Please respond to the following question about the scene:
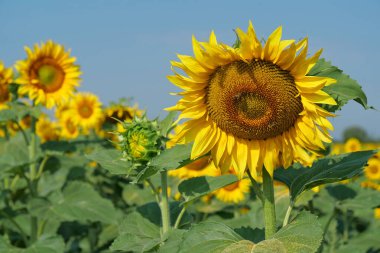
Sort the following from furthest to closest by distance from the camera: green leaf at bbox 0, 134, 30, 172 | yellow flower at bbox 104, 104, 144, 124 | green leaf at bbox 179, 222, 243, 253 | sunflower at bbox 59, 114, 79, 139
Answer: sunflower at bbox 59, 114, 79, 139 → yellow flower at bbox 104, 104, 144, 124 → green leaf at bbox 0, 134, 30, 172 → green leaf at bbox 179, 222, 243, 253

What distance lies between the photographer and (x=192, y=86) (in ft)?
6.95

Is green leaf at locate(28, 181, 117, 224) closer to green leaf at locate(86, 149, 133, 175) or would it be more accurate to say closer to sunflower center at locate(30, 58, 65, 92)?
sunflower center at locate(30, 58, 65, 92)

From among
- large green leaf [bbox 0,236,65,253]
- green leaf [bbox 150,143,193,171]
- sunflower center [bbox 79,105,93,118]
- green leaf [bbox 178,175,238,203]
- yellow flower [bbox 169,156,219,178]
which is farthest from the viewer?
sunflower center [bbox 79,105,93,118]

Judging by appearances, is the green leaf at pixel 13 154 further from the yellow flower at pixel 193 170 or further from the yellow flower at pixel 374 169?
the yellow flower at pixel 374 169

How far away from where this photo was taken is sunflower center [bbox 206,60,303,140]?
204cm

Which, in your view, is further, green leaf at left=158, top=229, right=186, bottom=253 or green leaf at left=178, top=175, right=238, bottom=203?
green leaf at left=178, top=175, right=238, bottom=203

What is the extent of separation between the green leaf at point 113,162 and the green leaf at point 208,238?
554mm

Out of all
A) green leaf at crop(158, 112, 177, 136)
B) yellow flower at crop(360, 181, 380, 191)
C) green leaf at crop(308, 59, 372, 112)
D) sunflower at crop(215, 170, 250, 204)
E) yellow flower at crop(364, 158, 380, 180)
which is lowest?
sunflower at crop(215, 170, 250, 204)

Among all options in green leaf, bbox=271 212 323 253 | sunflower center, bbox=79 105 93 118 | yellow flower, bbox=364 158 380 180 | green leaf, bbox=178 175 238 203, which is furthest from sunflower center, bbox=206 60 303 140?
yellow flower, bbox=364 158 380 180

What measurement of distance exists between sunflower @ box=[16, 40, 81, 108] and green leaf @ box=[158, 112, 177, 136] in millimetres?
2592

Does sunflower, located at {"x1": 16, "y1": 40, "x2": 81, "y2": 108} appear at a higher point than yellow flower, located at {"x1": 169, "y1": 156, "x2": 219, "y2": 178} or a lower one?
higher

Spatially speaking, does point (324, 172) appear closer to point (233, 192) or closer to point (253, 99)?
point (253, 99)

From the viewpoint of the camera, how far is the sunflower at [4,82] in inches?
212

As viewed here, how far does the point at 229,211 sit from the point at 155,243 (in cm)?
270
